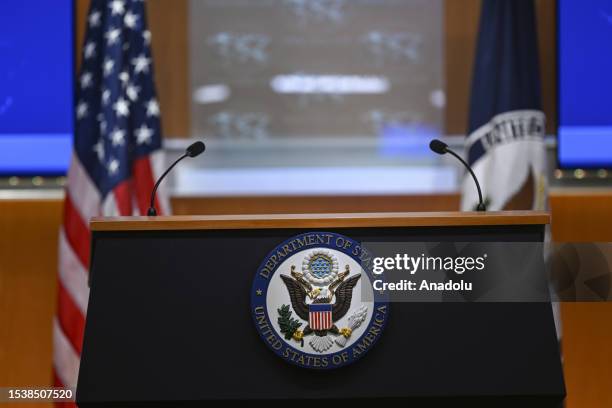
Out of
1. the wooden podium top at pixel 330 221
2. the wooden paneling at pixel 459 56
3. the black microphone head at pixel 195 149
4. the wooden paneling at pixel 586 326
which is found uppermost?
the wooden paneling at pixel 459 56

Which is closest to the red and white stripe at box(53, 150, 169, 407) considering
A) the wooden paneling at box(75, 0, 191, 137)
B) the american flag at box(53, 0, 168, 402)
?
the american flag at box(53, 0, 168, 402)

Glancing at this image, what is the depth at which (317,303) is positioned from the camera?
2.18m

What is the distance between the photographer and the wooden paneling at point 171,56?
4.78 meters

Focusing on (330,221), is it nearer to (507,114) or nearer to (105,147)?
(105,147)

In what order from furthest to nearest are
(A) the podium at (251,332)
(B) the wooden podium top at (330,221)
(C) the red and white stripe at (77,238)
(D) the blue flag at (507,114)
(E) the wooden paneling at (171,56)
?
(E) the wooden paneling at (171,56)
(D) the blue flag at (507,114)
(C) the red and white stripe at (77,238)
(B) the wooden podium top at (330,221)
(A) the podium at (251,332)

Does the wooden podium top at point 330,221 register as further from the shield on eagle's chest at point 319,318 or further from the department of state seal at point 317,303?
the shield on eagle's chest at point 319,318

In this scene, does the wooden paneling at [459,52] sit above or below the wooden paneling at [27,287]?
above

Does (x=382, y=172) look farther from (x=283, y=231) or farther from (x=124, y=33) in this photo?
(x=283, y=231)

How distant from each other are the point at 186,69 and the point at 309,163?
967 millimetres

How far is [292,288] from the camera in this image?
7.17 ft

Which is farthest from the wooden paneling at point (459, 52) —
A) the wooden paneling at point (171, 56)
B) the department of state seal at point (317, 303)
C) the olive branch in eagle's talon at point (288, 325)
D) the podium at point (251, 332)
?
the olive branch in eagle's talon at point (288, 325)

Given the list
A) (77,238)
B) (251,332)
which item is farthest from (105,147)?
(251,332)

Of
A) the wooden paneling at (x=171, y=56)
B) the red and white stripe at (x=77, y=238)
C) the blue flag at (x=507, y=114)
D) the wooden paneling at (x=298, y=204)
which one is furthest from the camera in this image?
the wooden paneling at (x=171, y=56)

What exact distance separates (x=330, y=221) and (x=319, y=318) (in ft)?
0.93
